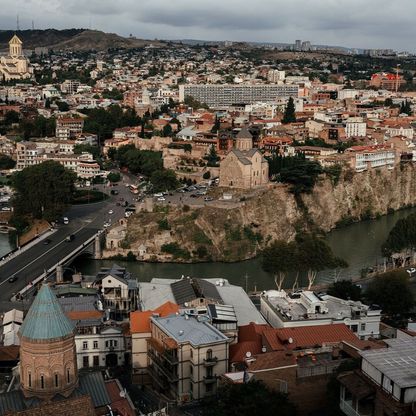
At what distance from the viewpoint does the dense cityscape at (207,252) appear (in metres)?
11.5

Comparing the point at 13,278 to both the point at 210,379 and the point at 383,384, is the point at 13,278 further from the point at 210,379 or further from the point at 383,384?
the point at 383,384

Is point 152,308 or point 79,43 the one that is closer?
point 152,308

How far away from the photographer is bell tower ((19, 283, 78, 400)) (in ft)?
36.9

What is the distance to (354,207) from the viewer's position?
34594 mm

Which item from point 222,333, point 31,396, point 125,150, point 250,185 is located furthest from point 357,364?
point 125,150

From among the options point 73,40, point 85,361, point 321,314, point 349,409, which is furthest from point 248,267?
point 73,40

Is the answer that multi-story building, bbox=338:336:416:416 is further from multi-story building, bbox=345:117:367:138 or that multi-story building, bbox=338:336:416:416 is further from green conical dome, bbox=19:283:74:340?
multi-story building, bbox=345:117:367:138

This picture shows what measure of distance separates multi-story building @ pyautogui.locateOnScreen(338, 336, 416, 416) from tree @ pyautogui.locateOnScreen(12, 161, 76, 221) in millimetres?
20063

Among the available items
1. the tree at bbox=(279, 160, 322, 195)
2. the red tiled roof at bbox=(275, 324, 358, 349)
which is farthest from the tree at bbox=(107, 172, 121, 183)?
the red tiled roof at bbox=(275, 324, 358, 349)

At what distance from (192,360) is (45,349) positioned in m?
3.06

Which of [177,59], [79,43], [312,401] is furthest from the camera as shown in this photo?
[79,43]

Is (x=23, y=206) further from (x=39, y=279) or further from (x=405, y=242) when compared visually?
(x=405, y=242)

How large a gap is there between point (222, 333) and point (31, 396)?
4.22 meters

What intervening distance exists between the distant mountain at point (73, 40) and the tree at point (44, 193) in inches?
3835
